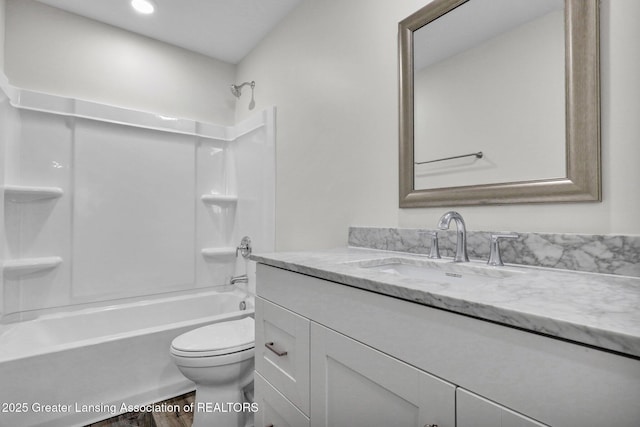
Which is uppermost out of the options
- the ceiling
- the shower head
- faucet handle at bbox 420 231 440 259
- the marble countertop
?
the ceiling

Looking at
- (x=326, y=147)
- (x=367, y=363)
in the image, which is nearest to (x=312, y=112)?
(x=326, y=147)

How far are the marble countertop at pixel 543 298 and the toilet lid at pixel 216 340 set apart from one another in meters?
0.86

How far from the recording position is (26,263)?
77.1 inches

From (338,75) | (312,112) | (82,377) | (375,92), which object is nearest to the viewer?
(375,92)

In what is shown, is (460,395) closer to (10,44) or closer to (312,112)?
(312,112)

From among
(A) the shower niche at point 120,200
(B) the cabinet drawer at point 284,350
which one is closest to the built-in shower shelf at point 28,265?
(A) the shower niche at point 120,200

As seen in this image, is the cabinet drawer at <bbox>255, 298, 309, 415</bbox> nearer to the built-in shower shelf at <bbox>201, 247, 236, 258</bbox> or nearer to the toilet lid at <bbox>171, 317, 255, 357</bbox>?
the toilet lid at <bbox>171, 317, 255, 357</bbox>

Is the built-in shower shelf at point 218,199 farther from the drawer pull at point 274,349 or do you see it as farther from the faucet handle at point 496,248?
the faucet handle at point 496,248

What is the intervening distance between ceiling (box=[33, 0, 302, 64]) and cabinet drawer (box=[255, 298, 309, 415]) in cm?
200

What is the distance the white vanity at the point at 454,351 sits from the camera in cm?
44

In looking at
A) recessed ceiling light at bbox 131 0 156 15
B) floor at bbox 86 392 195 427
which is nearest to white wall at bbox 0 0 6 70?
recessed ceiling light at bbox 131 0 156 15

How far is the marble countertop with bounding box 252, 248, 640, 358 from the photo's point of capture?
43cm

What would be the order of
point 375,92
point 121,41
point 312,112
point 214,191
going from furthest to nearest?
point 214,191 → point 121,41 → point 312,112 → point 375,92

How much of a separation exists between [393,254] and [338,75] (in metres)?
1.07
